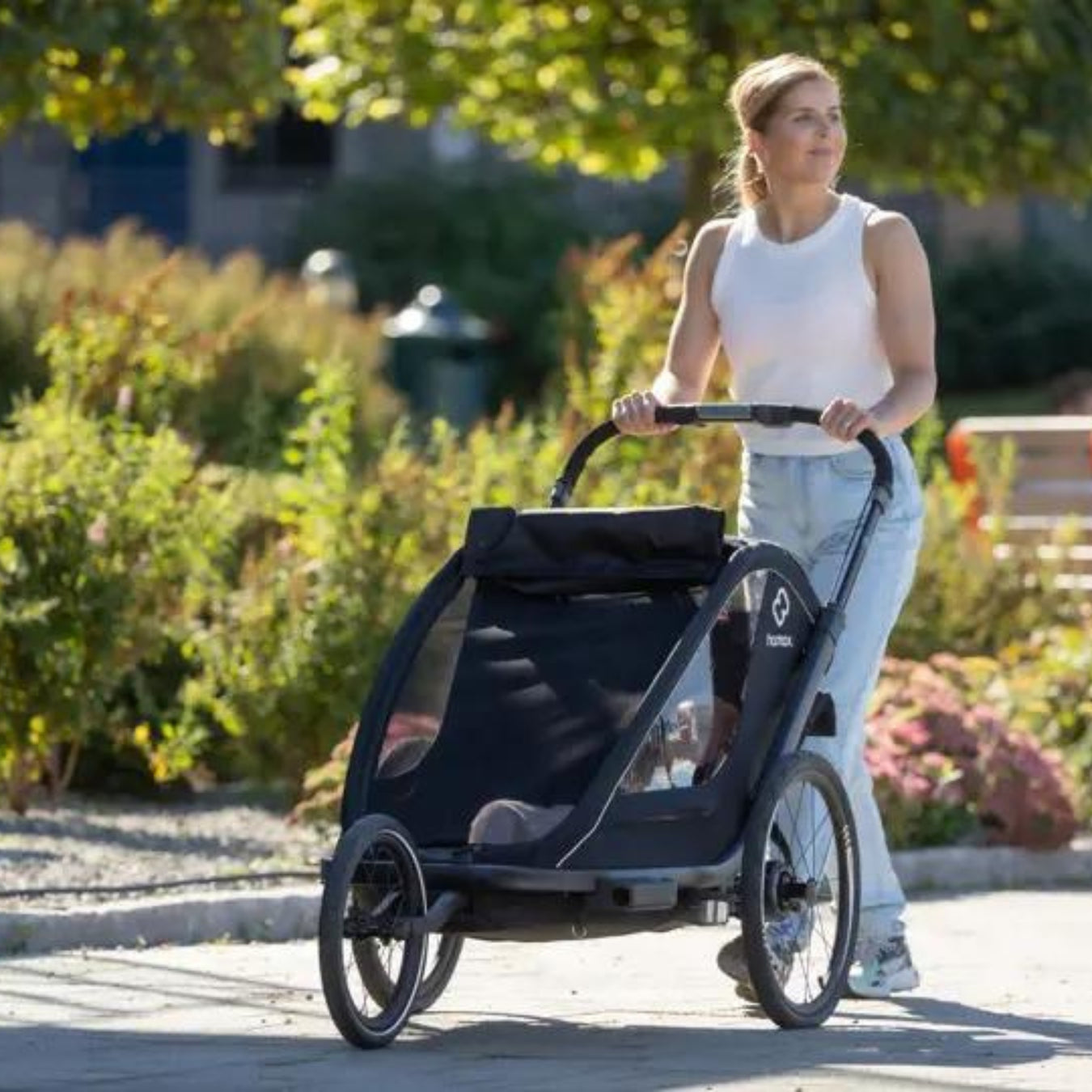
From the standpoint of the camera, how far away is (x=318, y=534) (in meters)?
11.8

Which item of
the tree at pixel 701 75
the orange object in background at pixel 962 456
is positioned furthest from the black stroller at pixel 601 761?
the tree at pixel 701 75

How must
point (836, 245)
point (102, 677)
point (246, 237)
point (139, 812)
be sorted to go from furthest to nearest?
point (246, 237), point (139, 812), point (102, 677), point (836, 245)

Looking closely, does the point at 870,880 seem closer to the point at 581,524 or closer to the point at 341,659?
the point at 581,524

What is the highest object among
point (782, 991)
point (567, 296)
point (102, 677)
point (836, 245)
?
point (567, 296)

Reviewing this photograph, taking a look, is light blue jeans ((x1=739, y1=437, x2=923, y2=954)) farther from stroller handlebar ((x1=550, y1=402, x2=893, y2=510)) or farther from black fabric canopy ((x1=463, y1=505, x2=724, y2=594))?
black fabric canopy ((x1=463, y1=505, x2=724, y2=594))

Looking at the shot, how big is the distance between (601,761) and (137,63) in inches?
335

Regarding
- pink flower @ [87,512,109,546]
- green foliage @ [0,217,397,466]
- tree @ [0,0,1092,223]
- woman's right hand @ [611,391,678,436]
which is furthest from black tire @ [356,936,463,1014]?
tree @ [0,0,1092,223]

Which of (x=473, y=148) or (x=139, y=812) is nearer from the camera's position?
(x=139, y=812)

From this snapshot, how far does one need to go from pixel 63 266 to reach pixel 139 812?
18.0ft

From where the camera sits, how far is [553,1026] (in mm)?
7410

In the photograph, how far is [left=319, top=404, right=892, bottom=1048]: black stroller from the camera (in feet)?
22.6

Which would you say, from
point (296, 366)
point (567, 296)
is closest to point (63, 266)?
point (296, 366)

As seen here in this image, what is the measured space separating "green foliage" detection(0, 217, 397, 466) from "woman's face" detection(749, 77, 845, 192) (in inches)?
170

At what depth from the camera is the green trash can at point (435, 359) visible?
2497cm
